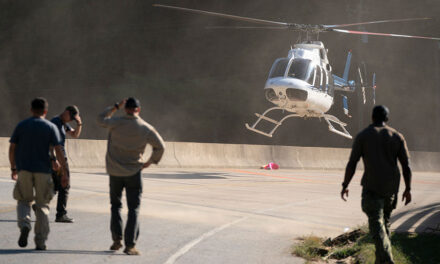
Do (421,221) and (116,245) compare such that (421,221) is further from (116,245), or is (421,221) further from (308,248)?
(116,245)

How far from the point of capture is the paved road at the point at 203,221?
8328 millimetres

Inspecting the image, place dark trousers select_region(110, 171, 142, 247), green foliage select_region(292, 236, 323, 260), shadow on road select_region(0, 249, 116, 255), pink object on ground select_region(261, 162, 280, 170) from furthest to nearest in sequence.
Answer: pink object on ground select_region(261, 162, 280, 170), green foliage select_region(292, 236, 323, 260), dark trousers select_region(110, 171, 142, 247), shadow on road select_region(0, 249, 116, 255)

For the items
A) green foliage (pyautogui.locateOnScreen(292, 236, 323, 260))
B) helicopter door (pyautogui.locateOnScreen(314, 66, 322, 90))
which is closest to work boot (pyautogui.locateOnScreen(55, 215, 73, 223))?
green foliage (pyautogui.locateOnScreen(292, 236, 323, 260))

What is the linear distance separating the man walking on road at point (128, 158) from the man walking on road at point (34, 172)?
72cm

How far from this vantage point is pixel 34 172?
8.02m

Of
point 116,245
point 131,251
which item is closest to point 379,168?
point 131,251

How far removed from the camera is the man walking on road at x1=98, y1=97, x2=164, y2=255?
8086 millimetres

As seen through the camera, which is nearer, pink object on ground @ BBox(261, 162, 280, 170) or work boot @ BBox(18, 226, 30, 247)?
work boot @ BBox(18, 226, 30, 247)

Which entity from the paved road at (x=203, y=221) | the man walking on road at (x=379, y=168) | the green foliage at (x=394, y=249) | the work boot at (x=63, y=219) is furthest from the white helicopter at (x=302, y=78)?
the man walking on road at (x=379, y=168)

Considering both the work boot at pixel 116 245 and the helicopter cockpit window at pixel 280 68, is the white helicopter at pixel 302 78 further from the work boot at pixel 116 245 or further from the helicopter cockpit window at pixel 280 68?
A: the work boot at pixel 116 245

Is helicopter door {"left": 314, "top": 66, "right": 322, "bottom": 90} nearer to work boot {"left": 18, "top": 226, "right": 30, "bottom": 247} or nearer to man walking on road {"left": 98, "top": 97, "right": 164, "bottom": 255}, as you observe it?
man walking on road {"left": 98, "top": 97, "right": 164, "bottom": 255}

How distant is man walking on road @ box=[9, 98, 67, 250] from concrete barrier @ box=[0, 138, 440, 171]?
14396 millimetres

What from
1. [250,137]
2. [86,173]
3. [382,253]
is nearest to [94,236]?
[382,253]

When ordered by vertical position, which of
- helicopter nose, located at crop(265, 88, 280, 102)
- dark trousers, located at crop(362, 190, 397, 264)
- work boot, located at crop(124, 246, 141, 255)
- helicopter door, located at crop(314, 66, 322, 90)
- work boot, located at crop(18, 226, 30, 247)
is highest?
helicopter door, located at crop(314, 66, 322, 90)
